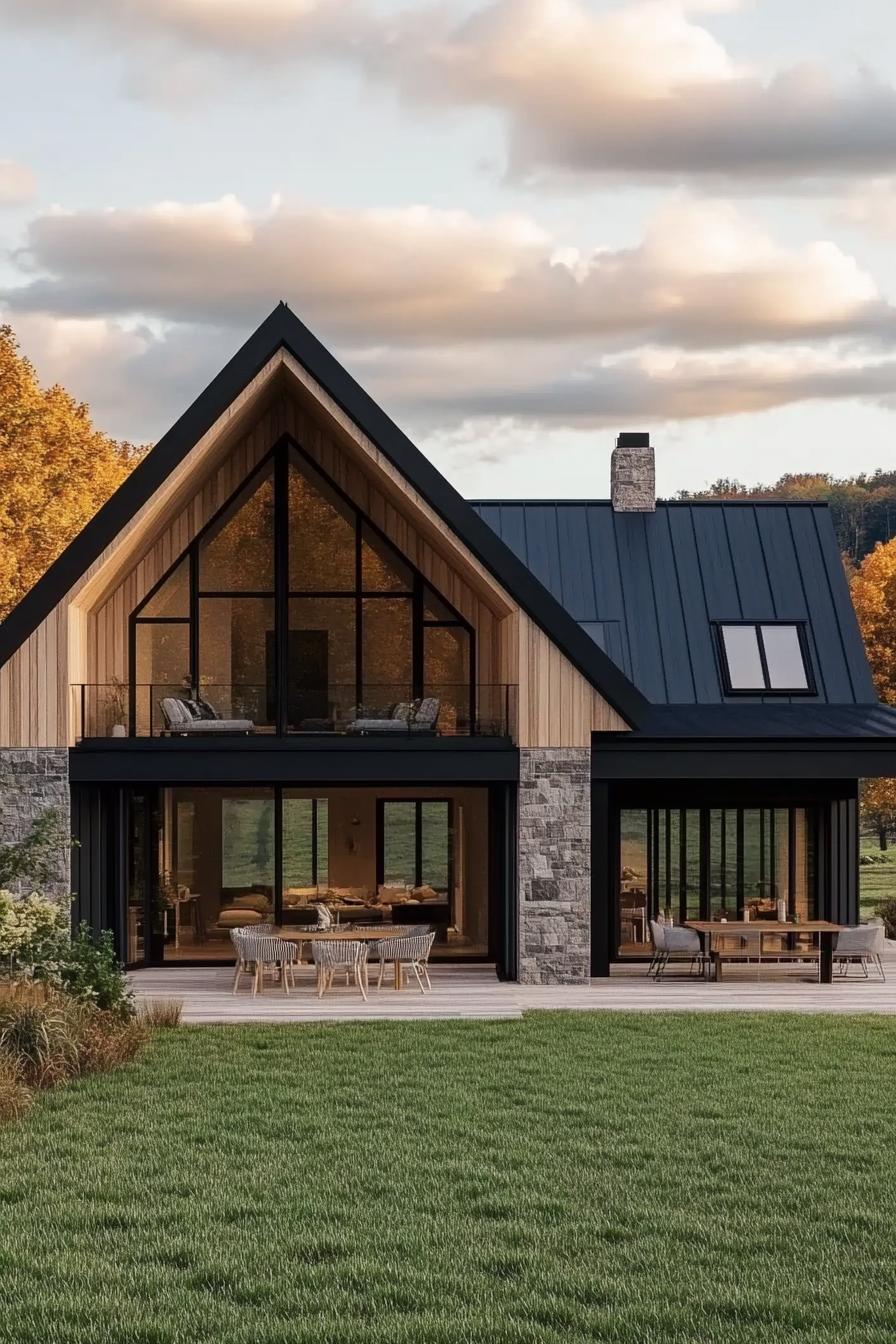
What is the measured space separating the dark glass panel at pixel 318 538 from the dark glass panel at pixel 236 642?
2.01ft

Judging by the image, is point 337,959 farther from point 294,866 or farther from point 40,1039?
point 40,1039

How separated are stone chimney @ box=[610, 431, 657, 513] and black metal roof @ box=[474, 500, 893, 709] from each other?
149mm

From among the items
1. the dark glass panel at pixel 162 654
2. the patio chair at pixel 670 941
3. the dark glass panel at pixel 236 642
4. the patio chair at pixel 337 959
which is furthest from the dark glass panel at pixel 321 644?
the patio chair at pixel 670 941

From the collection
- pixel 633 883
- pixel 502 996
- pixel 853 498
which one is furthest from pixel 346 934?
pixel 853 498

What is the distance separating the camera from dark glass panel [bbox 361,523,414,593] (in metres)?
21.5

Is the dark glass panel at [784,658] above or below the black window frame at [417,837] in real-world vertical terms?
above

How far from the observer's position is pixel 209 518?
21219mm

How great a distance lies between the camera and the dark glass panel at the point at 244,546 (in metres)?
21.2

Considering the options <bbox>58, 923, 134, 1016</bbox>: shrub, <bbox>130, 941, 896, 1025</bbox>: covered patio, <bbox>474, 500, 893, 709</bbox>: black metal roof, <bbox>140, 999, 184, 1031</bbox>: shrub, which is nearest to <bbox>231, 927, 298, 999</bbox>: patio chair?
<bbox>130, 941, 896, 1025</bbox>: covered patio

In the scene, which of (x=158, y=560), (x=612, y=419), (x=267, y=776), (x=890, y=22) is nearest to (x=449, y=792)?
(x=267, y=776)

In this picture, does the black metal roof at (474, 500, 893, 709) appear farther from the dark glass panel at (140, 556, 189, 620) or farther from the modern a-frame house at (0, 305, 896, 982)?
the dark glass panel at (140, 556, 189, 620)

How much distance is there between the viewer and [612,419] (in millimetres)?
59625

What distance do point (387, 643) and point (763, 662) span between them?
16.7 ft

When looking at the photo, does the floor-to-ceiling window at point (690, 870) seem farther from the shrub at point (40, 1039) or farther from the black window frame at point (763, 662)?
the shrub at point (40, 1039)
